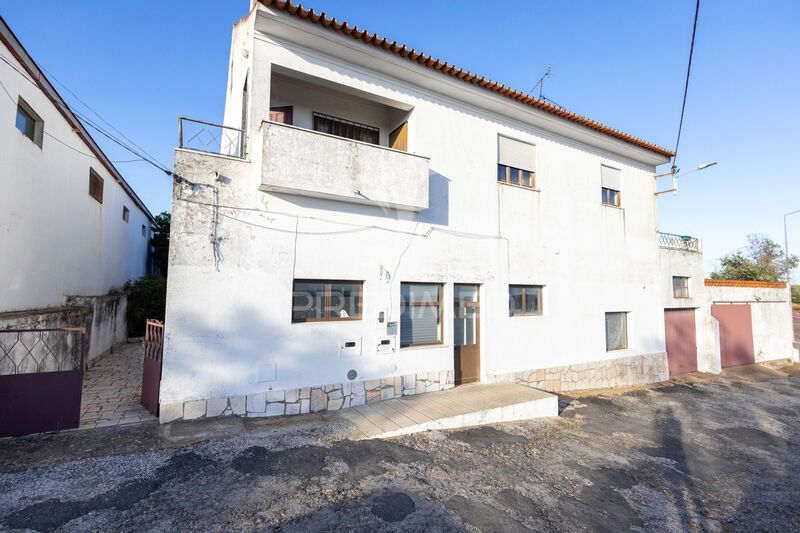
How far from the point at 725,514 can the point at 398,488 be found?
4.17 m

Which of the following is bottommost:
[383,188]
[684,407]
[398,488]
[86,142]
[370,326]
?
[684,407]

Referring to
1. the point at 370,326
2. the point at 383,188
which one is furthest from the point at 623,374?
the point at 383,188

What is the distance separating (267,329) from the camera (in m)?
6.18

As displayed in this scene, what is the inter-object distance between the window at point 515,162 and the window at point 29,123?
10.8 metres

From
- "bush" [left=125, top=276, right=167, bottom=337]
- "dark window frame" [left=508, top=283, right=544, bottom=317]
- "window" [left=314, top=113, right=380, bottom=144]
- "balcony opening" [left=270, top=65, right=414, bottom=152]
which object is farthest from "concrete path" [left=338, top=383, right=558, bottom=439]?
"bush" [left=125, top=276, right=167, bottom=337]

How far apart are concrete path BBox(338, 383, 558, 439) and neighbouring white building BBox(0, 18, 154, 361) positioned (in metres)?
6.49

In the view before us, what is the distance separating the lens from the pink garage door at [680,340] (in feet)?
42.4

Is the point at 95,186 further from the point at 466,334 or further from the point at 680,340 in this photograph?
the point at 680,340

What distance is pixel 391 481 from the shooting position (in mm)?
4383

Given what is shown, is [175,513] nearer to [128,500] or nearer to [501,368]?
[128,500]

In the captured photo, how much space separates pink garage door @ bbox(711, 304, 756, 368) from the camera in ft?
48.0

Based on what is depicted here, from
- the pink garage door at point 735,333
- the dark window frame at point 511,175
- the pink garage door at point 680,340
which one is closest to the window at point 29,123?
the dark window frame at point 511,175

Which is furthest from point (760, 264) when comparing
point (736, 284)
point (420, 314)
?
point (420, 314)

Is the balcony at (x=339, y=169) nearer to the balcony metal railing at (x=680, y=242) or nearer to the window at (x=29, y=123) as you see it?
the window at (x=29, y=123)
